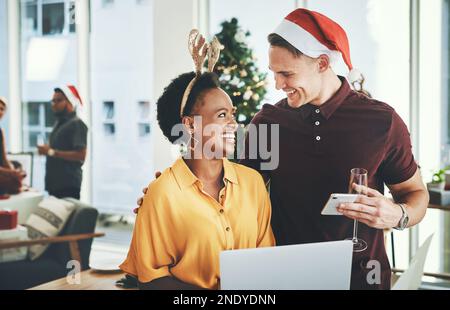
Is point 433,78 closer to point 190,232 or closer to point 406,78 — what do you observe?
point 406,78

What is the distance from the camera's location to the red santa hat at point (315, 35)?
1.88m

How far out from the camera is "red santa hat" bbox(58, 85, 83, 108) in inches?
131

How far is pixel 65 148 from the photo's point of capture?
11.1 ft

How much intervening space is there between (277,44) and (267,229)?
74cm

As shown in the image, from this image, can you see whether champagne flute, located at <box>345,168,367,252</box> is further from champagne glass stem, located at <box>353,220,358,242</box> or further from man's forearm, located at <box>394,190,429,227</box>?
man's forearm, located at <box>394,190,429,227</box>

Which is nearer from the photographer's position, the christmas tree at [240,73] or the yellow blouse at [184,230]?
the yellow blouse at [184,230]

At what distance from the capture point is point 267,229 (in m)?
1.91

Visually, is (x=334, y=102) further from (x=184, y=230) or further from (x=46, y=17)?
(x=46, y=17)

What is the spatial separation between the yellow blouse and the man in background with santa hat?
22 centimetres

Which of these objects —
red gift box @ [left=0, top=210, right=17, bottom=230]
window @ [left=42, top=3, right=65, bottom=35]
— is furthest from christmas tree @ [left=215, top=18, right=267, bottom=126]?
red gift box @ [left=0, top=210, right=17, bottom=230]

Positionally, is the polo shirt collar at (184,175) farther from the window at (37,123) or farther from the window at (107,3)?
the window at (37,123)

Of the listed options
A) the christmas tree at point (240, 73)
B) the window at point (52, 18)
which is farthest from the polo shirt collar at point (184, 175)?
the window at point (52, 18)
